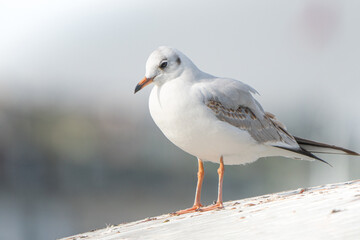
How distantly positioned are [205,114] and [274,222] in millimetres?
1709

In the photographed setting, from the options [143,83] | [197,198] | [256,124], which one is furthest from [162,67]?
[197,198]

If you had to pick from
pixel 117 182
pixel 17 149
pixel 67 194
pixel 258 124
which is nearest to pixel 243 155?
pixel 258 124

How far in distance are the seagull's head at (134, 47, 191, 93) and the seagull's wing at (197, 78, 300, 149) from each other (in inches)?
10.7

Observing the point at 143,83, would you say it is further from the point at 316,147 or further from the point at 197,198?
the point at 316,147

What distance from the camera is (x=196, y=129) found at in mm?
5863

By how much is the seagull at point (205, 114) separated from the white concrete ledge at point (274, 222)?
68cm

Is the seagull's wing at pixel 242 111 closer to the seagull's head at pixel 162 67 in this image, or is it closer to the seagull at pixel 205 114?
the seagull at pixel 205 114

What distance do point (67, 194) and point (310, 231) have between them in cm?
4311

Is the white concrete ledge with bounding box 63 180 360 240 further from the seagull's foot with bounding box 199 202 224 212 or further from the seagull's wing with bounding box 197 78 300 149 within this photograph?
the seagull's wing with bounding box 197 78 300 149

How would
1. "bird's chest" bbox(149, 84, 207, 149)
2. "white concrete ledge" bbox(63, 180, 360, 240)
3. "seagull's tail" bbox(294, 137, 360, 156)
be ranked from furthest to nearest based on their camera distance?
"seagull's tail" bbox(294, 137, 360, 156), "bird's chest" bbox(149, 84, 207, 149), "white concrete ledge" bbox(63, 180, 360, 240)

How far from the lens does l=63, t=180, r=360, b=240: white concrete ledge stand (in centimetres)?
401

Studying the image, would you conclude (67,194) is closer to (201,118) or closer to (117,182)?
(117,182)

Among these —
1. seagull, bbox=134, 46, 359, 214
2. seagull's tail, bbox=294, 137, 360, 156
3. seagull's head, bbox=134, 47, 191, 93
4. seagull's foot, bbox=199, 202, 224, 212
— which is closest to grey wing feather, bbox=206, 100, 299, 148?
seagull, bbox=134, 46, 359, 214

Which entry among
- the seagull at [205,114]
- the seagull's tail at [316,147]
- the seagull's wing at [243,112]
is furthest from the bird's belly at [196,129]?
the seagull's tail at [316,147]
